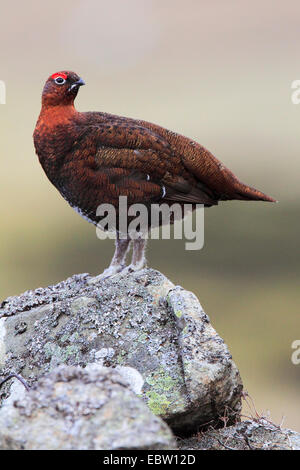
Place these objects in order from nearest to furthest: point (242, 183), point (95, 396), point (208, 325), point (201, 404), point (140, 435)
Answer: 1. point (140, 435)
2. point (95, 396)
3. point (201, 404)
4. point (208, 325)
5. point (242, 183)

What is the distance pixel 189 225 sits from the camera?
182 inches

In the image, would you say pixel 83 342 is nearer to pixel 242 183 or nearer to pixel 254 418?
pixel 254 418

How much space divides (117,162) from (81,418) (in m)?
2.28

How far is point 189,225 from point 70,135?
1135 millimetres

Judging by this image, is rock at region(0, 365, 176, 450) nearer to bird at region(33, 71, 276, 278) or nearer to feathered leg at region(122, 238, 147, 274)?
bird at region(33, 71, 276, 278)

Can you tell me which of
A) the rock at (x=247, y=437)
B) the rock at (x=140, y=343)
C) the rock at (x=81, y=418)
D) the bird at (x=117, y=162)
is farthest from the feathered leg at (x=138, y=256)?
the rock at (x=81, y=418)

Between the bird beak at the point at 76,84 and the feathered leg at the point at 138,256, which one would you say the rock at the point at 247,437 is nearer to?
the feathered leg at the point at 138,256

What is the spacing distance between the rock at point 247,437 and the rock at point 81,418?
101 centimetres

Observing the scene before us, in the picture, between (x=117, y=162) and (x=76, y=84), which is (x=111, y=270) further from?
(x=76, y=84)

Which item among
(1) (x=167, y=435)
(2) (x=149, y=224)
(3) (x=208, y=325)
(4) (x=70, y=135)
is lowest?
(1) (x=167, y=435)

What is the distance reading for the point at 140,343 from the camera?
11.1 ft

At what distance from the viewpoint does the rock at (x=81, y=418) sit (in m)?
1.98

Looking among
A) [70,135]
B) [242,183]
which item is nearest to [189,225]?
[242,183]

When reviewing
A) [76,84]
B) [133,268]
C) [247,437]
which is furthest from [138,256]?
[247,437]
